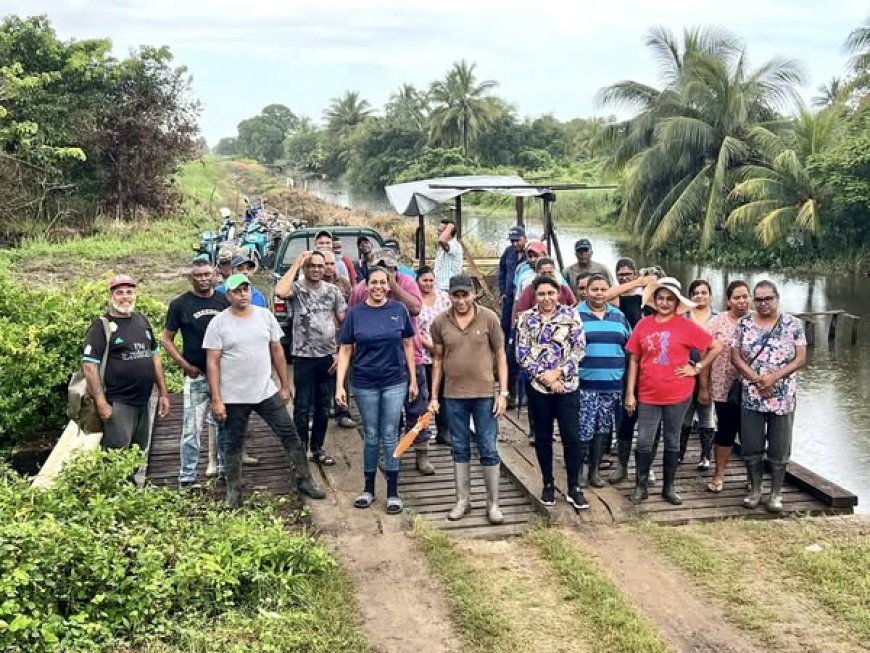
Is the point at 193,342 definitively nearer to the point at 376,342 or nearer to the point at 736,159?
the point at 376,342

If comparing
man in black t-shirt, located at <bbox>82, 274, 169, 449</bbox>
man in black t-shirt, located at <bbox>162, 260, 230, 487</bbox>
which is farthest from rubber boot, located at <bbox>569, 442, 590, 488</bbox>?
man in black t-shirt, located at <bbox>82, 274, 169, 449</bbox>

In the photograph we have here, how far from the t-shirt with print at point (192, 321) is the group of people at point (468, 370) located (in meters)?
0.01

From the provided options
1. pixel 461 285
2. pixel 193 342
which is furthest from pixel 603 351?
pixel 193 342

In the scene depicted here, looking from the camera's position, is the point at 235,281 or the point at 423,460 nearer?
the point at 235,281

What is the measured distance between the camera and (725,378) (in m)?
6.18

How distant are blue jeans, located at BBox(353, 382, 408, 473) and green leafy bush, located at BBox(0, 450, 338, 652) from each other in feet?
2.89

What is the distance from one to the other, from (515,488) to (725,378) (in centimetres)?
175

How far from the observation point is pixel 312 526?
5.59 metres

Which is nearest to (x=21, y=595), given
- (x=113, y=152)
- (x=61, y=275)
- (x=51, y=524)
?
(x=51, y=524)

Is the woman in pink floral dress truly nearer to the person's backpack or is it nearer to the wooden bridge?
the wooden bridge

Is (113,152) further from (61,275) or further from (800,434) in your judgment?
(800,434)

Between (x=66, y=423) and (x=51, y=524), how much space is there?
413cm

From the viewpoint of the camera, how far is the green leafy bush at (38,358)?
25.1 ft

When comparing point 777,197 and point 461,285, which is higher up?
point 777,197
